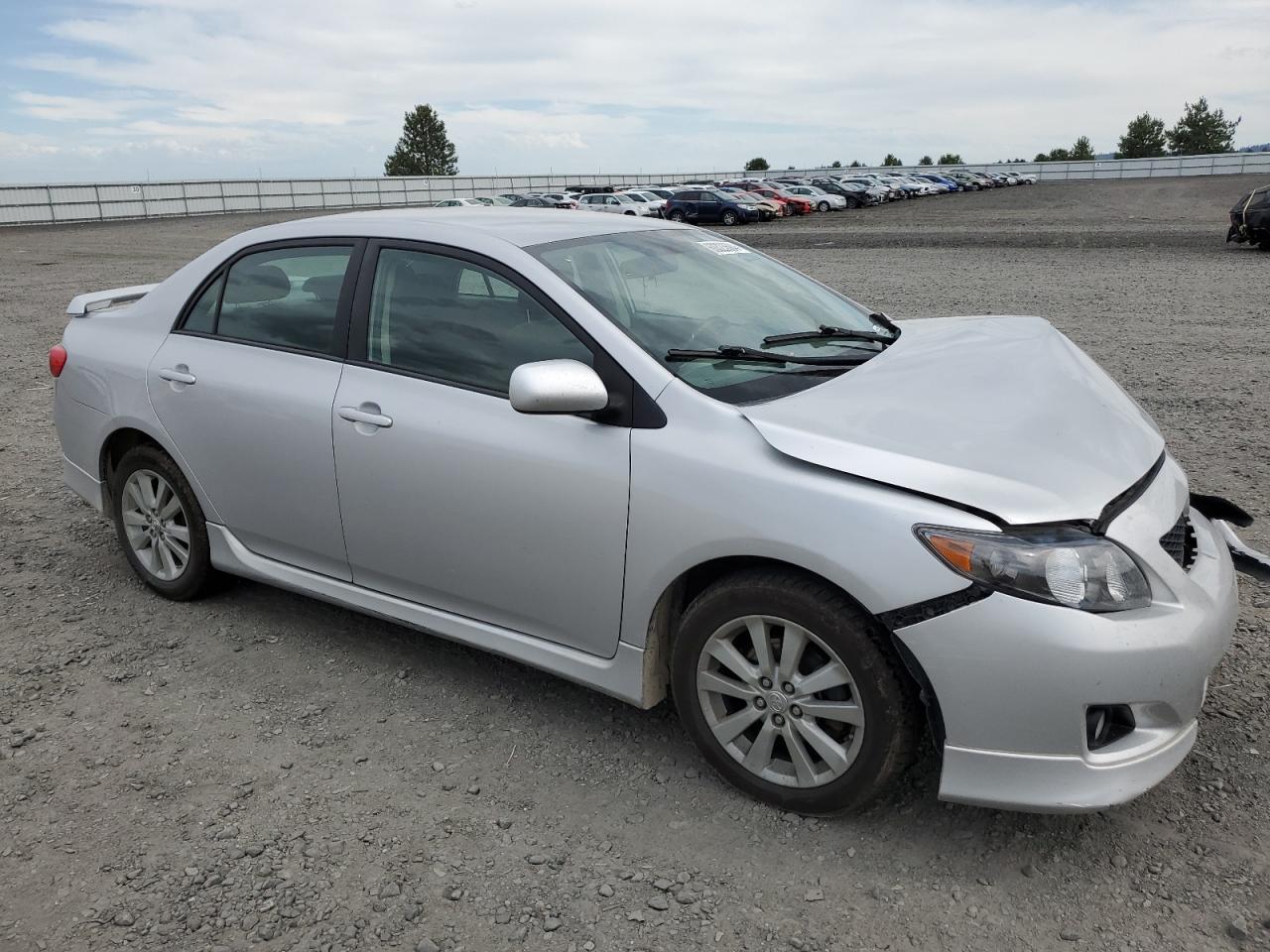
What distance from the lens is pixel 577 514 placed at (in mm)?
3086

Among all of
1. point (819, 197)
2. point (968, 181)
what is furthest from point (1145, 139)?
point (819, 197)

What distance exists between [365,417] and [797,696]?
5.72 ft

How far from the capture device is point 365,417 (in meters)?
3.53

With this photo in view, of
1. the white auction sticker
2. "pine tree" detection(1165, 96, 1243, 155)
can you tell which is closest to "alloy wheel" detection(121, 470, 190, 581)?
the white auction sticker

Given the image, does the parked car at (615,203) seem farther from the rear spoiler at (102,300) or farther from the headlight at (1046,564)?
the headlight at (1046,564)

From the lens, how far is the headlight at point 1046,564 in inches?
98.0

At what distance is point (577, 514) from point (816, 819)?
3.73 feet

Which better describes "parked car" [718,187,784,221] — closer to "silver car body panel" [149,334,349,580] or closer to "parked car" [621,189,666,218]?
"parked car" [621,189,666,218]

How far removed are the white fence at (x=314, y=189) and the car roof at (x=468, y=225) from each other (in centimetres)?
4655

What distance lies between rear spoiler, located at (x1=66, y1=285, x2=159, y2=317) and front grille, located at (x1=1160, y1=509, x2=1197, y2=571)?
4.22m

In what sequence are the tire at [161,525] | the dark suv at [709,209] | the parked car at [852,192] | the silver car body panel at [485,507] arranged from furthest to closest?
the parked car at [852,192], the dark suv at [709,209], the tire at [161,525], the silver car body panel at [485,507]

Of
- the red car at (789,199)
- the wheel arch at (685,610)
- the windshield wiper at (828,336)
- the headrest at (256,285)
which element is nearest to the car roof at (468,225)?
the headrest at (256,285)

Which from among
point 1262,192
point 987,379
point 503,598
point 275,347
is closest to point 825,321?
point 987,379

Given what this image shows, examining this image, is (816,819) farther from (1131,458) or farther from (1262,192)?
(1262,192)
